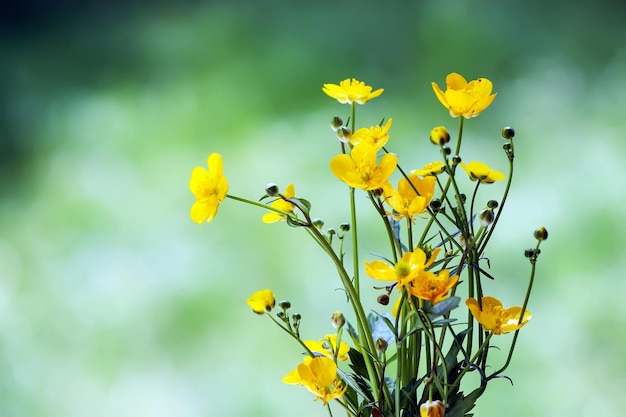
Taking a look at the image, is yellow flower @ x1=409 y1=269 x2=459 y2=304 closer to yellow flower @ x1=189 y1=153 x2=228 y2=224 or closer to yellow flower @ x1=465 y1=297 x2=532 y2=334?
yellow flower @ x1=465 y1=297 x2=532 y2=334

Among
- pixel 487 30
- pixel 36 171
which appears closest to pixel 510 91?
pixel 487 30

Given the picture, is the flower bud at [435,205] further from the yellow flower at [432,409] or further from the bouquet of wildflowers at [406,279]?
the yellow flower at [432,409]

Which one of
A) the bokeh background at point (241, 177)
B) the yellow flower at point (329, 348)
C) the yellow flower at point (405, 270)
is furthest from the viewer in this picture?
the bokeh background at point (241, 177)

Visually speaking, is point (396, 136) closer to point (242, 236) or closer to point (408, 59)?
point (408, 59)

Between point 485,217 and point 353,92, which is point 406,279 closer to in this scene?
point 485,217

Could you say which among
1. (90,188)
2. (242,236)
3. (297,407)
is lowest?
(297,407)

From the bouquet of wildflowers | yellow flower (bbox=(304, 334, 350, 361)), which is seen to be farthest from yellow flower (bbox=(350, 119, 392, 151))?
yellow flower (bbox=(304, 334, 350, 361))

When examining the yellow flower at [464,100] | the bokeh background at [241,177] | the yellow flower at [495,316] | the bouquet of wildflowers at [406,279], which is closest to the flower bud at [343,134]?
the bouquet of wildflowers at [406,279]
